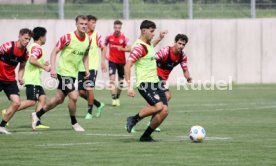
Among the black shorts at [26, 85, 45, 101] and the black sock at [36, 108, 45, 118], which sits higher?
the black shorts at [26, 85, 45, 101]

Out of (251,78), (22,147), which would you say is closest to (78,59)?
(22,147)

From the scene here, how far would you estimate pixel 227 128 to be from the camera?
18.3 meters

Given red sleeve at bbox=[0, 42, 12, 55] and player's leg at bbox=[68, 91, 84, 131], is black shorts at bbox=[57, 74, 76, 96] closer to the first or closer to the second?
player's leg at bbox=[68, 91, 84, 131]

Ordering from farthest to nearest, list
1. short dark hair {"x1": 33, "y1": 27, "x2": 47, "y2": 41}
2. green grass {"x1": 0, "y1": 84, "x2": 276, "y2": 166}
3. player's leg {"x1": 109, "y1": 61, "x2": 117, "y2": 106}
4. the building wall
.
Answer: the building wall → player's leg {"x1": 109, "y1": 61, "x2": 117, "y2": 106} → short dark hair {"x1": 33, "y1": 27, "x2": 47, "y2": 41} → green grass {"x1": 0, "y1": 84, "x2": 276, "y2": 166}

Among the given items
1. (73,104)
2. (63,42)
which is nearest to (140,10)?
(63,42)

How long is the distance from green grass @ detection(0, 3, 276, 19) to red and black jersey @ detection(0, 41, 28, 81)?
1602 cm

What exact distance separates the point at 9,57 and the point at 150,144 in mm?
4056

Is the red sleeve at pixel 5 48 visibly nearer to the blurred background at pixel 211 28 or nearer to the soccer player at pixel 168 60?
the soccer player at pixel 168 60

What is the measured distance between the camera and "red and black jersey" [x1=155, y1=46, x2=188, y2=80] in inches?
741

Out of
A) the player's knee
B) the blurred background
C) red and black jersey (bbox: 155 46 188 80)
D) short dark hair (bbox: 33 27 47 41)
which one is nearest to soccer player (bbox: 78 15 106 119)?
short dark hair (bbox: 33 27 47 41)

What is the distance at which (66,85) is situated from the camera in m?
17.8

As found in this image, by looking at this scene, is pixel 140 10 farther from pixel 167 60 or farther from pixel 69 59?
pixel 69 59

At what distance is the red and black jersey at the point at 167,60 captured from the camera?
741 inches

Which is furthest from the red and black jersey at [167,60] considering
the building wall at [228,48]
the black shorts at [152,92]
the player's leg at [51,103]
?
the building wall at [228,48]
